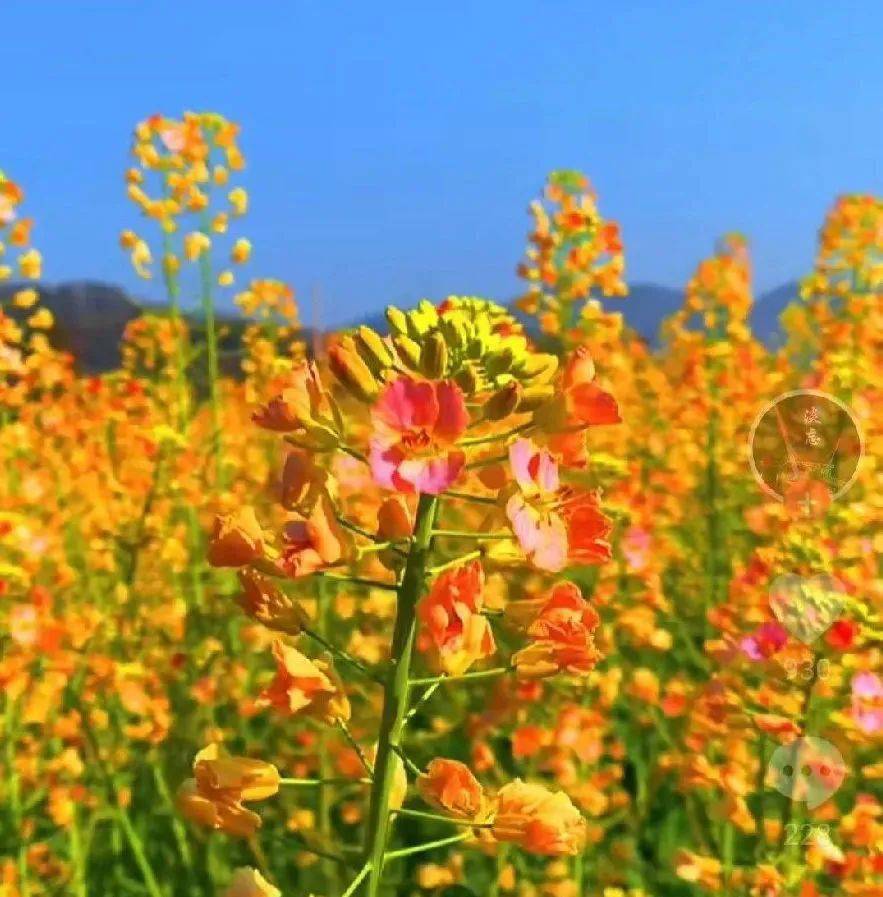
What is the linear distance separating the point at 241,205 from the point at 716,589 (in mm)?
2001

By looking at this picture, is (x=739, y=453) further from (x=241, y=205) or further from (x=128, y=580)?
(x=128, y=580)

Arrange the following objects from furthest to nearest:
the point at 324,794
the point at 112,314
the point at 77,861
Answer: the point at 112,314 → the point at 324,794 → the point at 77,861

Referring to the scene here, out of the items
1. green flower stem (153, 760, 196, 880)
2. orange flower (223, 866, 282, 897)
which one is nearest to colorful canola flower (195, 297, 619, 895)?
orange flower (223, 866, 282, 897)

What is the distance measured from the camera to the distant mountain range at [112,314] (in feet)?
20.6

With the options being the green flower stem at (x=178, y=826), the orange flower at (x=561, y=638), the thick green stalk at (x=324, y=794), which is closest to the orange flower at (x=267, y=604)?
the orange flower at (x=561, y=638)

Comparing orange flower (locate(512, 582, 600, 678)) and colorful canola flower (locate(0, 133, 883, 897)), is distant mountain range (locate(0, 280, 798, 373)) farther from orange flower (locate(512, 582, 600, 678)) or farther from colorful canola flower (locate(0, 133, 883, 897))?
orange flower (locate(512, 582, 600, 678))

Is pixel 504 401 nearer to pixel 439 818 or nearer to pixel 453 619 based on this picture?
pixel 453 619

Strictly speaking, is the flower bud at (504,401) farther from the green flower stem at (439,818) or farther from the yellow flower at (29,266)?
the yellow flower at (29,266)

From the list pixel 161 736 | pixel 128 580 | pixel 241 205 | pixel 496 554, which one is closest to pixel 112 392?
pixel 241 205

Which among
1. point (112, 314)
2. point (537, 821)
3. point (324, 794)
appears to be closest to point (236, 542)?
point (537, 821)

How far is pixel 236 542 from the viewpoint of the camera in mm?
1239

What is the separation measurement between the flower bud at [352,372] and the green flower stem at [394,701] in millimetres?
136

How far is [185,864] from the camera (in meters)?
2.96

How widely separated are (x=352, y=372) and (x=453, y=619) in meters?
0.25
